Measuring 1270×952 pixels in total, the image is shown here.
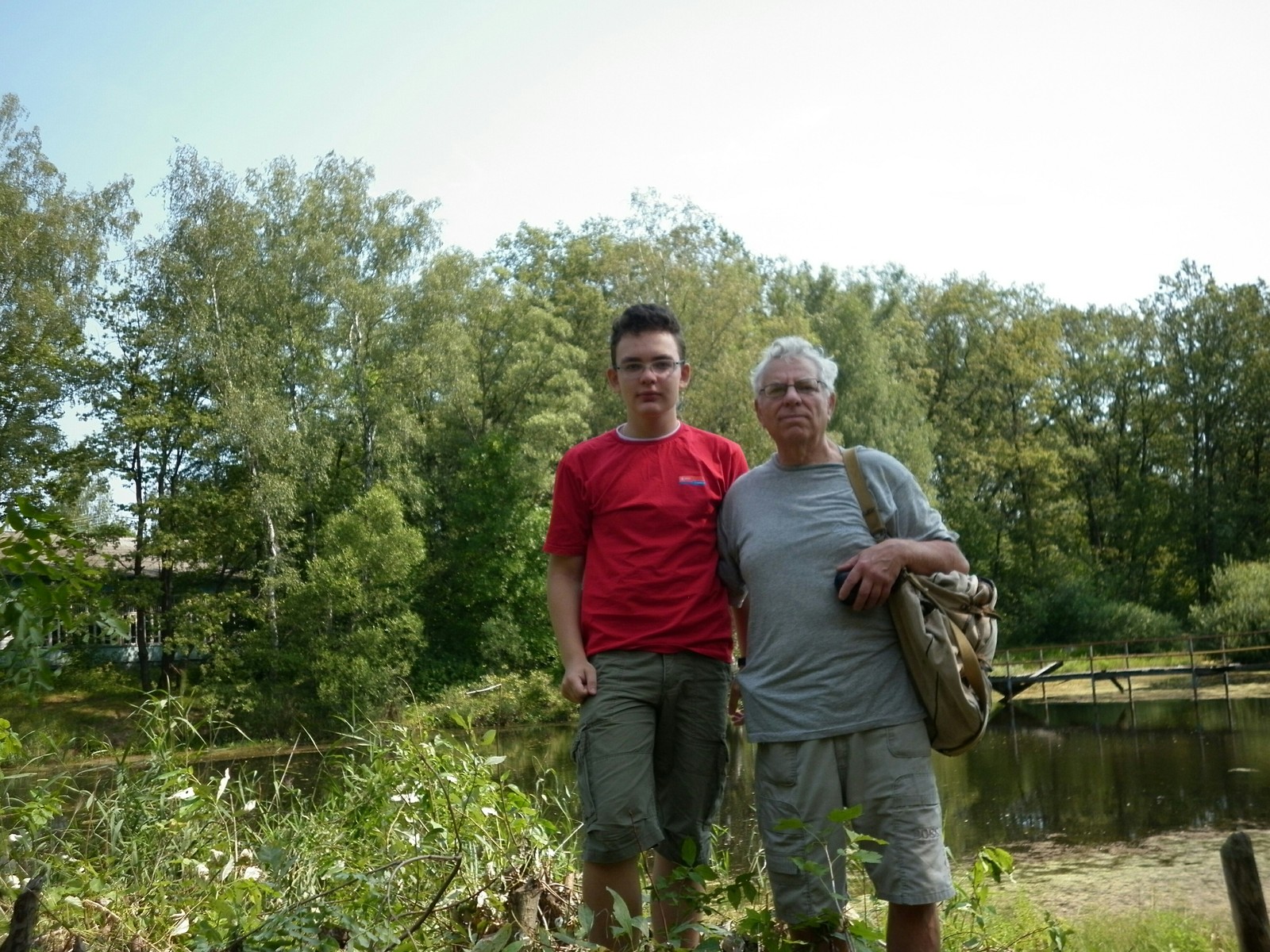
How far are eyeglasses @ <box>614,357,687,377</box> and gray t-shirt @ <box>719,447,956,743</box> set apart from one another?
34 cm

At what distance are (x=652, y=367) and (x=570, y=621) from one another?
644 mm

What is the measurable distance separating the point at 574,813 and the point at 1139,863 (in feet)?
14.5

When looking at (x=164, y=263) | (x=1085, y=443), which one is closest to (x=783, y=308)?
(x=1085, y=443)

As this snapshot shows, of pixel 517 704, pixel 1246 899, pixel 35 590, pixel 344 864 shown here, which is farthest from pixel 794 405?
pixel 517 704

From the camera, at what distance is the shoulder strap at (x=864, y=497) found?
9.43 feet

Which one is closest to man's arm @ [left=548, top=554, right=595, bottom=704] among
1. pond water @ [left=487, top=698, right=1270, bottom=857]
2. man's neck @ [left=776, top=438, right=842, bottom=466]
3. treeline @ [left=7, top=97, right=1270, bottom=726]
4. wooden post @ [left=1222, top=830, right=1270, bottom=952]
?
man's neck @ [left=776, top=438, right=842, bottom=466]

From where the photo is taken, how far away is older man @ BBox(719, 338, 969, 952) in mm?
2738

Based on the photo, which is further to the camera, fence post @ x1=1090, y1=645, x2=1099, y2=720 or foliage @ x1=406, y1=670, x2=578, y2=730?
fence post @ x1=1090, y1=645, x2=1099, y2=720

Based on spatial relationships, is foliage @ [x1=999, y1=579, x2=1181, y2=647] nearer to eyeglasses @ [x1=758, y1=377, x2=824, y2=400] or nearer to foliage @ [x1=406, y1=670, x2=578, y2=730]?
foliage @ [x1=406, y1=670, x2=578, y2=730]

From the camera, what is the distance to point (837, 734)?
2.77 meters

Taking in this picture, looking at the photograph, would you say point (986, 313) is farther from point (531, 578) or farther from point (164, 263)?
point (164, 263)

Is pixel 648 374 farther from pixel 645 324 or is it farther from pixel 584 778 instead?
pixel 584 778

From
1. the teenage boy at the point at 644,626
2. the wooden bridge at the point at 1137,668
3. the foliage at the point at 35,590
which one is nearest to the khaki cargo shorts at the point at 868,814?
the teenage boy at the point at 644,626

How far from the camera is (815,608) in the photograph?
2816 mm
